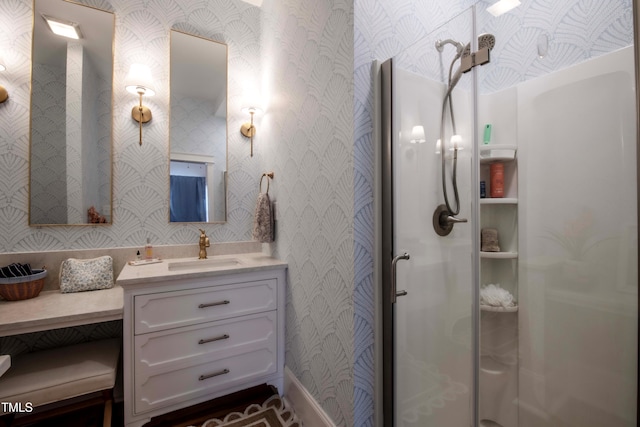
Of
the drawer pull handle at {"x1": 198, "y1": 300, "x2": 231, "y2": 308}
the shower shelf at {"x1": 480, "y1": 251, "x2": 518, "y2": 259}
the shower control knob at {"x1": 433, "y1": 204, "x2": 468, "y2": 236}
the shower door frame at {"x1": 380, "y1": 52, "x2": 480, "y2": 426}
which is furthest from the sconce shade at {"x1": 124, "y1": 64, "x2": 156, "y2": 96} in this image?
the shower shelf at {"x1": 480, "y1": 251, "x2": 518, "y2": 259}

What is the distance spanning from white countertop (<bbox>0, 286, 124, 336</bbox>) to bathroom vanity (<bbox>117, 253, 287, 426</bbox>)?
0.12 metres

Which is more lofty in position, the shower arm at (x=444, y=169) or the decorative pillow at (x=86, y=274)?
the shower arm at (x=444, y=169)

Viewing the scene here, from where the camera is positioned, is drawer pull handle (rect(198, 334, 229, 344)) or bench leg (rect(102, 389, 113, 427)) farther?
drawer pull handle (rect(198, 334, 229, 344))

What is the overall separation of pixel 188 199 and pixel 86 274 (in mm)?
774

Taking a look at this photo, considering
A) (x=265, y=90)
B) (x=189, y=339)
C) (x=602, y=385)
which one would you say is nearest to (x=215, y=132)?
(x=265, y=90)

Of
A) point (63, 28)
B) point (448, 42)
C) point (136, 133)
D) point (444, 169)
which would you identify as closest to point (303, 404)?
point (444, 169)

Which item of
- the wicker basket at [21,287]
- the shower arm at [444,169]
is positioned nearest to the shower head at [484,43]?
the shower arm at [444,169]

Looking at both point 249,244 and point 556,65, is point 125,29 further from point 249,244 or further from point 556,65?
point 556,65

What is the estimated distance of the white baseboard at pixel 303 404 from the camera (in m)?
1.49

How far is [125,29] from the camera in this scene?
6.47 feet

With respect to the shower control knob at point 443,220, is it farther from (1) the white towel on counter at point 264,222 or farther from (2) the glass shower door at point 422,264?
(1) the white towel on counter at point 264,222

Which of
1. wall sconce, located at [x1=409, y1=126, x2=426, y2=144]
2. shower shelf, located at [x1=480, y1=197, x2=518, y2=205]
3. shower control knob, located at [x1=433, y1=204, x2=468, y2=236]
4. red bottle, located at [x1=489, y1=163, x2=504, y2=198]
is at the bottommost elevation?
shower control knob, located at [x1=433, y1=204, x2=468, y2=236]

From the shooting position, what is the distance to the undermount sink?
2.01 meters

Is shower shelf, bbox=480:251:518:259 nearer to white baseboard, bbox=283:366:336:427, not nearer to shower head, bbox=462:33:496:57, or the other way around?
shower head, bbox=462:33:496:57
